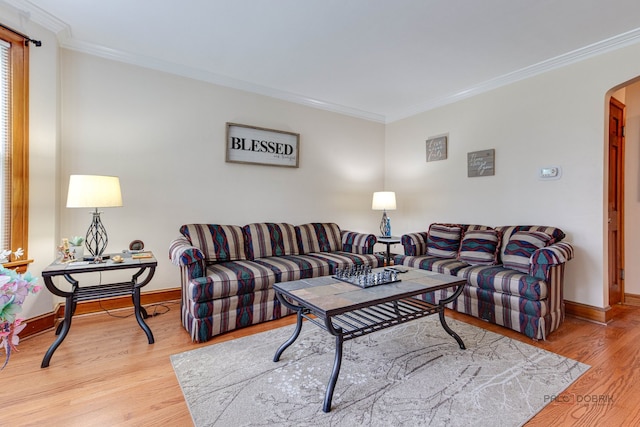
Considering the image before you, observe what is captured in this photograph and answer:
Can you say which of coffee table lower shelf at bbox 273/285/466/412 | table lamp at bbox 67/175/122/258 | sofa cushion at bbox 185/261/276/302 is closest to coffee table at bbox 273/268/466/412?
coffee table lower shelf at bbox 273/285/466/412

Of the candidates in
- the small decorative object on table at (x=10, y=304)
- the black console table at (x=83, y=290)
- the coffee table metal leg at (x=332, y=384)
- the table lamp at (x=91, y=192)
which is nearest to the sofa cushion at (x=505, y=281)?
the coffee table metal leg at (x=332, y=384)

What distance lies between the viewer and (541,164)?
311 cm

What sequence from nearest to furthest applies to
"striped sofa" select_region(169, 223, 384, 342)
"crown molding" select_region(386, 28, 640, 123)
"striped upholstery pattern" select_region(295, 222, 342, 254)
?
"striped sofa" select_region(169, 223, 384, 342), "crown molding" select_region(386, 28, 640, 123), "striped upholstery pattern" select_region(295, 222, 342, 254)

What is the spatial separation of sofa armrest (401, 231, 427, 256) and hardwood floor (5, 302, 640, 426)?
3.60ft

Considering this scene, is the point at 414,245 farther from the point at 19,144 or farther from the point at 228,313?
the point at 19,144

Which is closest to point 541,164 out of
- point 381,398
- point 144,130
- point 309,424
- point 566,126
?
point 566,126

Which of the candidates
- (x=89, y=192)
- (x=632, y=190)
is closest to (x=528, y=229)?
(x=632, y=190)

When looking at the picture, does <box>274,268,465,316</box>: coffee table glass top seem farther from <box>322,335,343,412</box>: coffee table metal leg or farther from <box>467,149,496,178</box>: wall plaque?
<box>467,149,496,178</box>: wall plaque

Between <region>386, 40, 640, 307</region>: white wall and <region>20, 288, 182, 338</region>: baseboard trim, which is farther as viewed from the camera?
<region>386, 40, 640, 307</region>: white wall

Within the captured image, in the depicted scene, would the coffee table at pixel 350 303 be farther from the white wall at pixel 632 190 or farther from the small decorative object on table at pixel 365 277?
the white wall at pixel 632 190

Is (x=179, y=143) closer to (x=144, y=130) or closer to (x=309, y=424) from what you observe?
(x=144, y=130)

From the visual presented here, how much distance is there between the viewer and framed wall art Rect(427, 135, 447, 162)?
13.1ft

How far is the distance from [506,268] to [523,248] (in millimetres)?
229

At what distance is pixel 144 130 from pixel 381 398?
3131 mm
